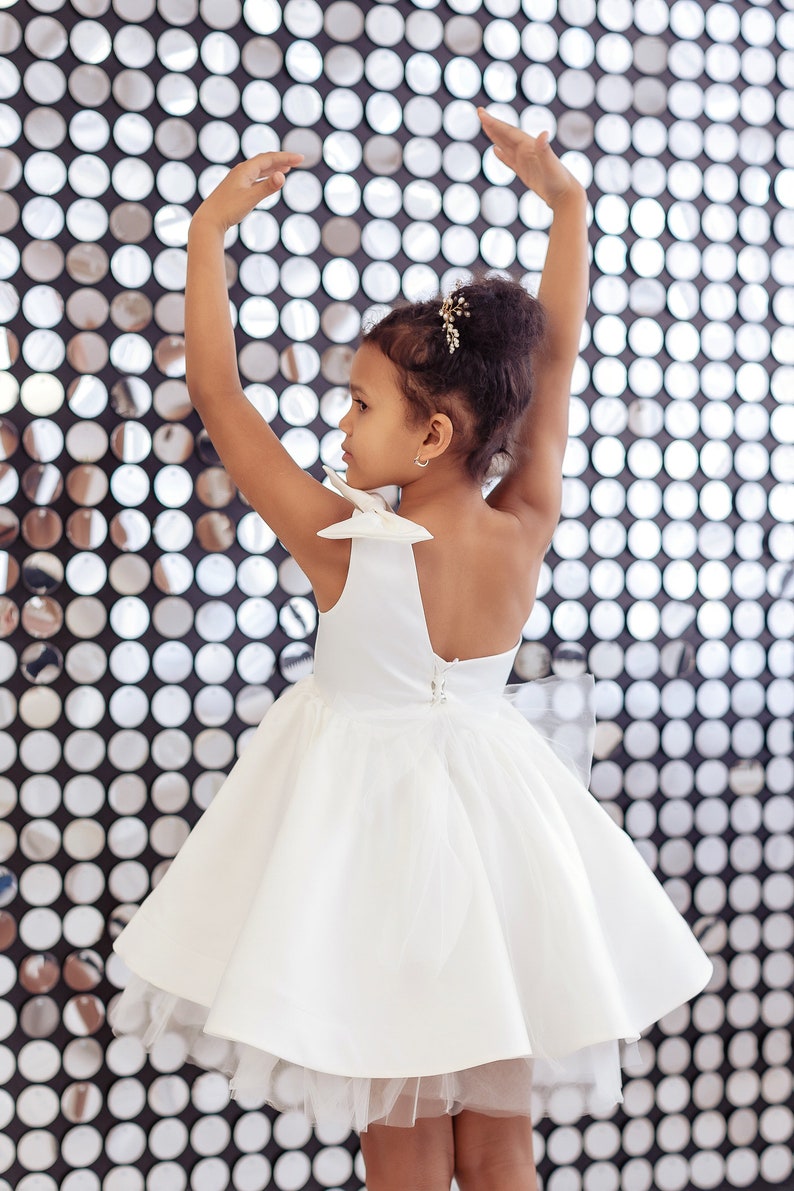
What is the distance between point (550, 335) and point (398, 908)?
2.08ft

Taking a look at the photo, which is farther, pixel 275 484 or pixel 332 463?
pixel 332 463

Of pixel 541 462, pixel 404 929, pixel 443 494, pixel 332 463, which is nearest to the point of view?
pixel 404 929

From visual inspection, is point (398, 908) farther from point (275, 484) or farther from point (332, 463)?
point (332, 463)

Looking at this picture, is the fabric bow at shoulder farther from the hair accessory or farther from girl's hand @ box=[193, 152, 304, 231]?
girl's hand @ box=[193, 152, 304, 231]

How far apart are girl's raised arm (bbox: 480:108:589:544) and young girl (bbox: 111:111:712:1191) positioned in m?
0.02

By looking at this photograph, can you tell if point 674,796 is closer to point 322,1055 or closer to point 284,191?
point 322,1055

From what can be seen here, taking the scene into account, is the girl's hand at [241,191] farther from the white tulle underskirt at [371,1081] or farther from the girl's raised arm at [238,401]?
the white tulle underskirt at [371,1081]

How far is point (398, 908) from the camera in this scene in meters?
0.95

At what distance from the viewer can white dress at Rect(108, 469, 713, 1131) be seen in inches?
36.3

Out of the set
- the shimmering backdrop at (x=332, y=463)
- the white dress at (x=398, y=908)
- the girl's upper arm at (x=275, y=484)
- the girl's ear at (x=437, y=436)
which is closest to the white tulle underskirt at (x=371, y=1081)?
the white dress at (x=398, y=908)

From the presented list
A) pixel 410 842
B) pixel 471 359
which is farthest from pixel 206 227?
pixel 410 842

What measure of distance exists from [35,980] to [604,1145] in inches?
34.2

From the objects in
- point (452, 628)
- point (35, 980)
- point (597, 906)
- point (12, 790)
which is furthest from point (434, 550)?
point (35, 980)

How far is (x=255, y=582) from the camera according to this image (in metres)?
1.41
